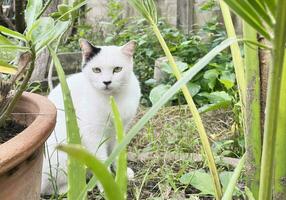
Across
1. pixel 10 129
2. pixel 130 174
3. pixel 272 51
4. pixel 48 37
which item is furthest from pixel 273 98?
pixel 130 174

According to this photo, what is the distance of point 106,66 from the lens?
47.1 inches

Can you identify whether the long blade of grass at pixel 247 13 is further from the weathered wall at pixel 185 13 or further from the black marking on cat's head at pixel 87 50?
the weathered wall at pixel 185 13

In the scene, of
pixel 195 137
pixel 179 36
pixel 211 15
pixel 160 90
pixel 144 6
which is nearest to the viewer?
pixel 144 6

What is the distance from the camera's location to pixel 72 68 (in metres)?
2.94

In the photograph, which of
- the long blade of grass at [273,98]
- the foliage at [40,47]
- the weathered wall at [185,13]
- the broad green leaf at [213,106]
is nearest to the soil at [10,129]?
the foliage at [40,47]

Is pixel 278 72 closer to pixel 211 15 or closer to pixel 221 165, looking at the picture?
pixel 221 165

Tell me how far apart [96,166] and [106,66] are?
0.93 meters

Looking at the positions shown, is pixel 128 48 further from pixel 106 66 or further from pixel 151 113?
pixel 151 113

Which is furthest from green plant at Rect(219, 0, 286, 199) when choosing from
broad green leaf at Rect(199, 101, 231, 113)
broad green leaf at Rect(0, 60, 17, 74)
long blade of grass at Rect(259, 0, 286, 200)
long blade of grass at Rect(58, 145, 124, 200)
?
broad green leaf at Rect(199, 101, 231, 113)

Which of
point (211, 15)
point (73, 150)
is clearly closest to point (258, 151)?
point (73, 150)

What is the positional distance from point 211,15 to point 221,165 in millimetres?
1998

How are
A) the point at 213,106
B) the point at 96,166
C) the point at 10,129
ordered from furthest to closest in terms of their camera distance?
1. the point at 213,106
2. the point at 10,129
3. the point at 96,166

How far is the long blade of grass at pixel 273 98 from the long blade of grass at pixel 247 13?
0.07 feet

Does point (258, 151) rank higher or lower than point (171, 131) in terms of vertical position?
higher
